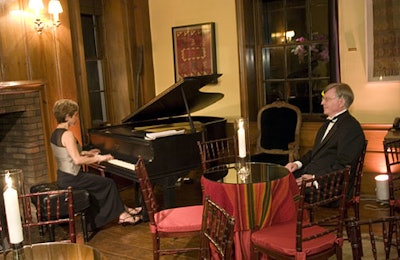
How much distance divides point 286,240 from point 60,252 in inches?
46.7

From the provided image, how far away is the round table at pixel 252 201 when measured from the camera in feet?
8.78

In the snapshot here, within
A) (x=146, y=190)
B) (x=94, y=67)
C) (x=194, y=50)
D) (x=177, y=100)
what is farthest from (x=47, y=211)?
(x=194, y=50)

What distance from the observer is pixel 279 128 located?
4941mm

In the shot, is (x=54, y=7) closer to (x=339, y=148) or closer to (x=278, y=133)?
(x=278, y=133)

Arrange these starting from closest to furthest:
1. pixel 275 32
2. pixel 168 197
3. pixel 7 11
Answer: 1. pixel 168 197
2. pixel 7 11
3. pixel 275 32

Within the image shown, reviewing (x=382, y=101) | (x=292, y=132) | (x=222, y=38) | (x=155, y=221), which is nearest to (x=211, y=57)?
(x=222, y=38)

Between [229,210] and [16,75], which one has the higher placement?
[16,75]

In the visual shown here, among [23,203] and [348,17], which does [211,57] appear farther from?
[23,203]

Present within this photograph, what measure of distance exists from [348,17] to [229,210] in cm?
285

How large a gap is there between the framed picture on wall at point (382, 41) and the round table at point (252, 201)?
224cm

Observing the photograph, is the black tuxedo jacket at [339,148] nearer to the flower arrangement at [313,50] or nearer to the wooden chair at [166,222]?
the wooden chair at [166,222]

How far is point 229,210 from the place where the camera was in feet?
8.92

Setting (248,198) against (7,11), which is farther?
(7,11)

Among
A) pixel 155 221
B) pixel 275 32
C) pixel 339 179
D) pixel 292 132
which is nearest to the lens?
pixel 339 179
